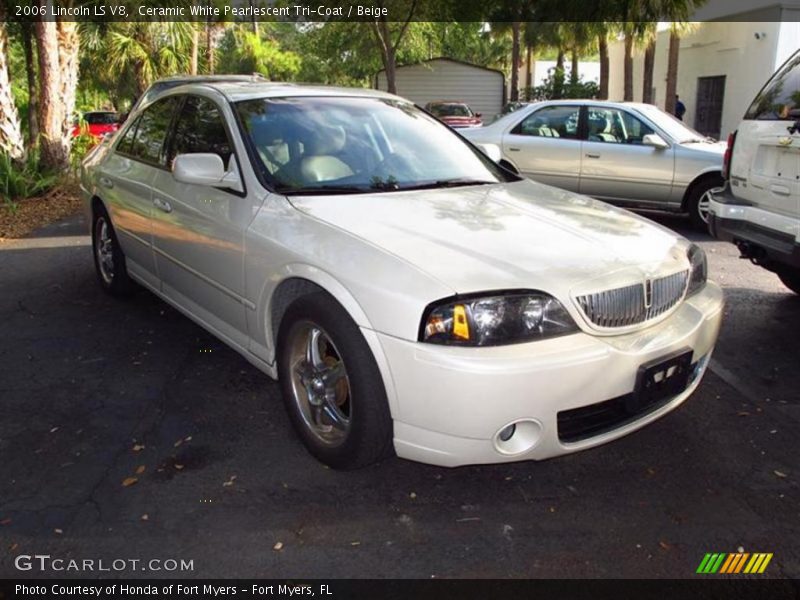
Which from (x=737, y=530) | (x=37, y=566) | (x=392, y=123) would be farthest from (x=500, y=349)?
(x=392, y=123)

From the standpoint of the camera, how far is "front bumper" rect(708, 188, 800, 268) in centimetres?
439

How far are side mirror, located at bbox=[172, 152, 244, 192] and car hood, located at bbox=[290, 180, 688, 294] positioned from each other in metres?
0.44

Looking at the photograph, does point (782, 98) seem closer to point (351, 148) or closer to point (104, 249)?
point (351, 148)

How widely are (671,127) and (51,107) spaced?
9.06 meters

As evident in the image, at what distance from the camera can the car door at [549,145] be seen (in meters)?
9.12

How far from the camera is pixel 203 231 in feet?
12.3

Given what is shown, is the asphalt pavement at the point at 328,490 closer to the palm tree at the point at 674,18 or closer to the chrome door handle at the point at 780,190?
the chrome door handle at the point at 780,190

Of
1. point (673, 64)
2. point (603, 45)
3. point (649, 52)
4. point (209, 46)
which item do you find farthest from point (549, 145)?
point (209, 46)

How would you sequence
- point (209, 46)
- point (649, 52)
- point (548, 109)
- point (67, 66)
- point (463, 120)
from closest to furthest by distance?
point (548, 109)
point (67, 66)
point (463, 120)
point (649, 52)
point (209, 46)

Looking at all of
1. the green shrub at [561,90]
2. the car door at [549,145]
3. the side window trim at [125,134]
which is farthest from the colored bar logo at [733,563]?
the green shrub at [561,90]

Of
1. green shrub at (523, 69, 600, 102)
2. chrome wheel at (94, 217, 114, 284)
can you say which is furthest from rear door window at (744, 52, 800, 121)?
green shrub at (523, 69, 600, 102)

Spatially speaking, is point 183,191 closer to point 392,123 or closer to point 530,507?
point 392,123

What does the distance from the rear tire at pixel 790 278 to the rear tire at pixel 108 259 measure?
16.2ft

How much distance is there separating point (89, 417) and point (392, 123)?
7.57 ft
